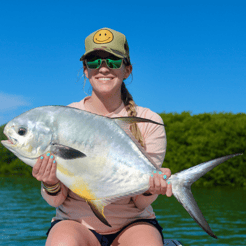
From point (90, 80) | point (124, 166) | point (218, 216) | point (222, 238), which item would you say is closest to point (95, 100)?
point (90, 80)

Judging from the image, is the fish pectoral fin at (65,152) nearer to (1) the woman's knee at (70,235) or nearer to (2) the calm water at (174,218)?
(1) the woman's knee at (70,235)

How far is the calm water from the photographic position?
25.4ft

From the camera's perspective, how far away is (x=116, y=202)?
109 inches

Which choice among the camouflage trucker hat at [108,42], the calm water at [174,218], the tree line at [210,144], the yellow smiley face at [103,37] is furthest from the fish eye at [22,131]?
the tree line at [210,144]

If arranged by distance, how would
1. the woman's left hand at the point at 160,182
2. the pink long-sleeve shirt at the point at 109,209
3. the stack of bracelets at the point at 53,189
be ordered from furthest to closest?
the pink long-sleeve shirt at the point at 109,209, the stack of bracelets at the point at 53,189, the woman's left hand at the point at 160,182

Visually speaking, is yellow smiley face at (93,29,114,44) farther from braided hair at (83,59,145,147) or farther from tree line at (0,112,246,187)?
tree line at (0,112,246,187)

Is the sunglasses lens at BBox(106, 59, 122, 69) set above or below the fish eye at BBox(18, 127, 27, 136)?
above

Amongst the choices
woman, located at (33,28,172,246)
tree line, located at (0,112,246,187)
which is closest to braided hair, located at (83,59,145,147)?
woman, located at (33,28,172,246)

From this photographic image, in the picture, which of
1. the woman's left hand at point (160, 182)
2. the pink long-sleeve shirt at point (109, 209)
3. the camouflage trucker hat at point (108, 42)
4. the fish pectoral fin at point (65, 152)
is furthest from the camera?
the camouflage trucker hat at point (108, 42)

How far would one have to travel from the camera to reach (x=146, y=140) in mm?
2916

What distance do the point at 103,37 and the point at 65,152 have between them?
1094 millimetres

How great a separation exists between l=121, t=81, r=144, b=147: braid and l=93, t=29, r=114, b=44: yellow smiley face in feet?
1.76

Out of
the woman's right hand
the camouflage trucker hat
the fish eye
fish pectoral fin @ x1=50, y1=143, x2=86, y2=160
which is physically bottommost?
the woman's right hand

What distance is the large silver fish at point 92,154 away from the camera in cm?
239
